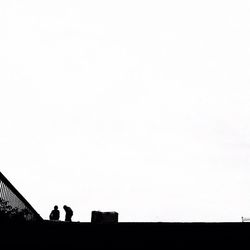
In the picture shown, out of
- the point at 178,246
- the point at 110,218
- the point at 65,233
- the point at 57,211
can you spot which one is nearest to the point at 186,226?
the point at 178,246

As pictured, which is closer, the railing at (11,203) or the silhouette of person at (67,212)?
the railing at (11,203)

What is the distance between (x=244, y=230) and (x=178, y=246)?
106cm

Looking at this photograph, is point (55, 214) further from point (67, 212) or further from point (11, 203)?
point (11, 203)

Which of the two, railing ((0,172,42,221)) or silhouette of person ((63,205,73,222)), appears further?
silhouette of person ((63,205,73,222))

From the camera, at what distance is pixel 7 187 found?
8.56 m

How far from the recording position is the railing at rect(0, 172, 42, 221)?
320 inches

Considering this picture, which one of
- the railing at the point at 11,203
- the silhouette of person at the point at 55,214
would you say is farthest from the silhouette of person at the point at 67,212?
the railing at the point at 11,203

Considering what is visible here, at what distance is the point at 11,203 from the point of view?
916cm

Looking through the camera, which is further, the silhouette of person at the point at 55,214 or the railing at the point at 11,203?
the silhouette of person at the point at 55,214

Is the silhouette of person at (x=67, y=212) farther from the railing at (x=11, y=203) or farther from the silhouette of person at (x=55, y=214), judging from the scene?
the railing at (x=11, y=203)

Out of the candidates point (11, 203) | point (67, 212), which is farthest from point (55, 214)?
point (11, 203)

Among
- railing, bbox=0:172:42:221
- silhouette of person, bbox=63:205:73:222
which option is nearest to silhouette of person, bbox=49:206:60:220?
silhouette of person, bbox=63:205:73:222

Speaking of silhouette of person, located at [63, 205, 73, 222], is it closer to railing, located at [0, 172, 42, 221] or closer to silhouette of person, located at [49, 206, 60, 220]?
silhouette of person, located at [49, 206, 60, 220]

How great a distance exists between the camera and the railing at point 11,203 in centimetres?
812
